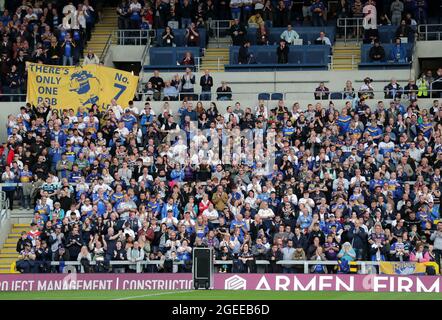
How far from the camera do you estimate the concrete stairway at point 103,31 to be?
43.8m

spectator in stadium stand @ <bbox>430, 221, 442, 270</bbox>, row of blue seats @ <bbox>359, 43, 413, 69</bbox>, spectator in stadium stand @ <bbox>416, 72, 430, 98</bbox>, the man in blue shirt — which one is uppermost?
row of blue seats @ <bbox>359, 43, 413, 69</bbox>

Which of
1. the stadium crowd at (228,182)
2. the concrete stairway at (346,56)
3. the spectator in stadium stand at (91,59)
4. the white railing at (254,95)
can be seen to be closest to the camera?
the stadium crowd at (228,182)

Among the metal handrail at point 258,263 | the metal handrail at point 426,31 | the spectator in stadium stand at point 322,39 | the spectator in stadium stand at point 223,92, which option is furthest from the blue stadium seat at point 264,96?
the metal handrail at point 258,263

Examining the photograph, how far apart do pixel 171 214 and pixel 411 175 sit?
6.48 metres

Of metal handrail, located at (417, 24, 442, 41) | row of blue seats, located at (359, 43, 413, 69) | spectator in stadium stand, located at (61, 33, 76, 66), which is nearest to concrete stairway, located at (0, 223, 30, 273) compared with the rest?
spectator in stadium stand, located at (61, 33, 76, 66)

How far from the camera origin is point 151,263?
31156mm

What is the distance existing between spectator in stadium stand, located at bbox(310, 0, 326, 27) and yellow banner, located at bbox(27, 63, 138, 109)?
6.81m

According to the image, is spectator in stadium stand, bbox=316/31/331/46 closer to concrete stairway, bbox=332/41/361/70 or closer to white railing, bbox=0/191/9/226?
concrete stairway, bbox=332/41/361/70

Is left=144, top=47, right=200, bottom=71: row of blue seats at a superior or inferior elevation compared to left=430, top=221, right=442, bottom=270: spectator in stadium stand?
superior

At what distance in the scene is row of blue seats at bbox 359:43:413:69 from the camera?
133 feet

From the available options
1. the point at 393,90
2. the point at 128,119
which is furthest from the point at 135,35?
the point at 393,90

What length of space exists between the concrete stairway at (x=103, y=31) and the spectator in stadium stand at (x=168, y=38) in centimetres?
243

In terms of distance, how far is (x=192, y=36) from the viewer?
42188mm

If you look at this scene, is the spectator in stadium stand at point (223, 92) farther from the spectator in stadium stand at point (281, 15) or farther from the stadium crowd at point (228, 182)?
the spectator in stadium stand at point (281, 15)
